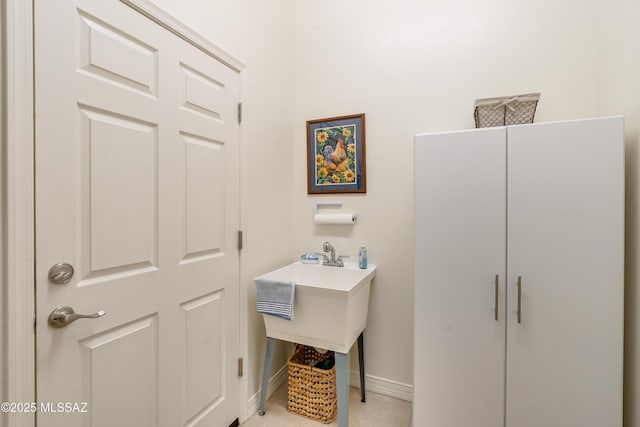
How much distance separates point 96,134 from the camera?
1099 millimetres

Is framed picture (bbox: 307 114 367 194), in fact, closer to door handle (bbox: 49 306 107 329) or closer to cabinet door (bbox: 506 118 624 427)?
cabinet door (bbox: 506 118 624 427)

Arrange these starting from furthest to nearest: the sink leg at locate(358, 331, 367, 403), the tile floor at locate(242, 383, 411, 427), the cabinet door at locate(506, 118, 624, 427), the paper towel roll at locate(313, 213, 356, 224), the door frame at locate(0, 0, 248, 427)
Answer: the paper towel roll at locate(313, 213, 356, 224) < the sink leg at locate(358, 331, 367, 403) < the tile floor at locate(242, 383, 411, 427) < the cabinet door at locate(506, 118, 624, 427) < the door frame at locate(0, 0, 248, 427)

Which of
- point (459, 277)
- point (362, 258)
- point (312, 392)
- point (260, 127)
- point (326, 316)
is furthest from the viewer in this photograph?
point (362, 258)

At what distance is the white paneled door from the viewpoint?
993mm

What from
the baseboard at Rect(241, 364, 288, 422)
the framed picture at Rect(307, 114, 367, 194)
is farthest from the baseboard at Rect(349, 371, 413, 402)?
the framed picture at Rect(307, 114, 367, 194)

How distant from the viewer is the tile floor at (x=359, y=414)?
1834 millimetres

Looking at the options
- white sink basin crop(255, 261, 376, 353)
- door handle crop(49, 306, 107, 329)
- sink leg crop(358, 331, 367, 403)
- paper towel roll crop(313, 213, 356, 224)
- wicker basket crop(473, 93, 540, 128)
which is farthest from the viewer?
paper towel roll crop(313, 213, 356, 224)

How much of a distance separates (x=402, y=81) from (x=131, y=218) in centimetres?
183

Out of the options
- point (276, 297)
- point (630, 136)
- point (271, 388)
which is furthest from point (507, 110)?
point (271, 388)

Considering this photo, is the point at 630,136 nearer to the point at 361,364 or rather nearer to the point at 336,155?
the point at 336,155

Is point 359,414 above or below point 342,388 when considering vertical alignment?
below

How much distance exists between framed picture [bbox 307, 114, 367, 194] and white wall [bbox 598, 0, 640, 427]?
1.34 meters

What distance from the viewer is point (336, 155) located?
7.41 ft

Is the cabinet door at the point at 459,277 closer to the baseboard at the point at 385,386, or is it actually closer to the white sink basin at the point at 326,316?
the white sink basin at the point at 326,316
